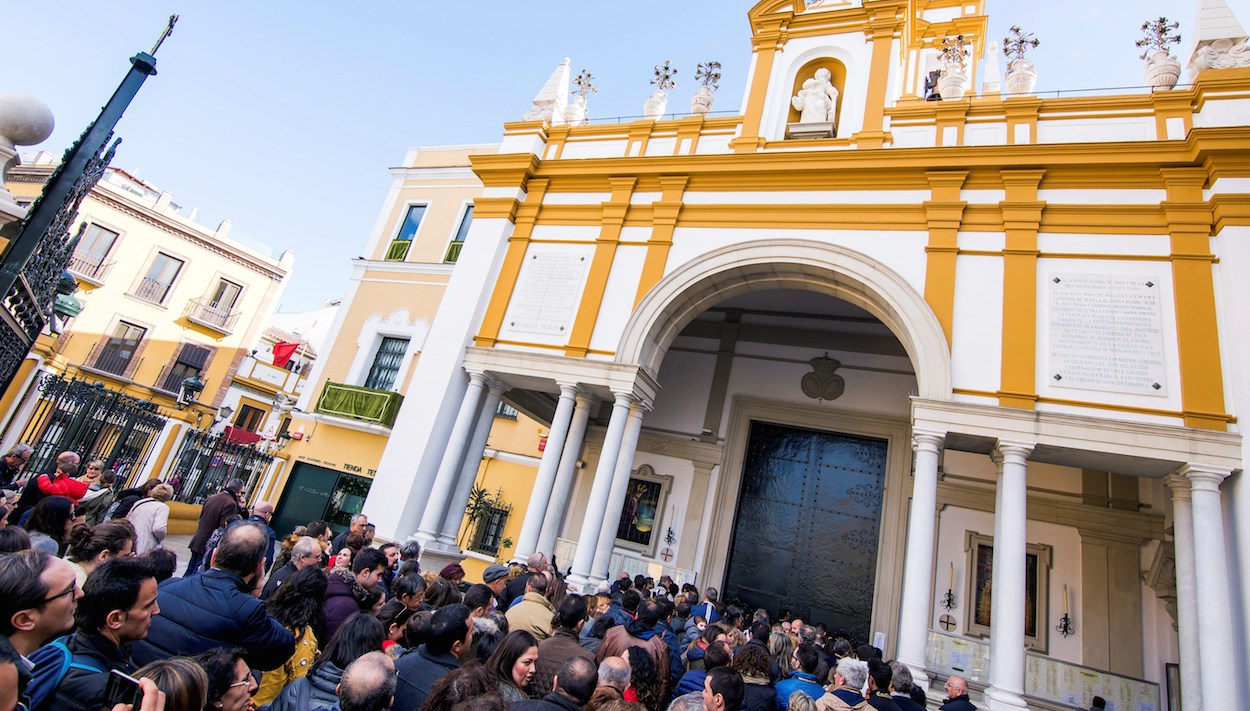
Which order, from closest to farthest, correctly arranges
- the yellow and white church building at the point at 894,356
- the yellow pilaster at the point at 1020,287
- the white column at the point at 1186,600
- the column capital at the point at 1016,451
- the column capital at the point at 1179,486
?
the white column at the point at 1186,600 → the column capital at the point at 1179,486 → the yellow and white church building at the point at 894,356 → the column capital at the point at 1016,451 → the yellow pilaster at the point at 1020,287

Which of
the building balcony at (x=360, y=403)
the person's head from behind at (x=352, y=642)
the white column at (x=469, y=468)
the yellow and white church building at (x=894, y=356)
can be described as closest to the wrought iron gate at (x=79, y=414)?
the yellow and white church building at (x=894, y=356)

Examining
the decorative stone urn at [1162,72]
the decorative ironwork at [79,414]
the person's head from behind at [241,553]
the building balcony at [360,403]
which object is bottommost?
the person's head from behind at [241,553]

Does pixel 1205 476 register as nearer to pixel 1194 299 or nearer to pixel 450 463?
pixel 1194 299

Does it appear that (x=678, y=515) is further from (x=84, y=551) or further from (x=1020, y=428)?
(x=84, y=551)

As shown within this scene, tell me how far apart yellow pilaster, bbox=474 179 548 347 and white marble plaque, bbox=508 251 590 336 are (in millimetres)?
141

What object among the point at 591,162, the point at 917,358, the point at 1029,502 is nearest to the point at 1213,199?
the point at 917,358

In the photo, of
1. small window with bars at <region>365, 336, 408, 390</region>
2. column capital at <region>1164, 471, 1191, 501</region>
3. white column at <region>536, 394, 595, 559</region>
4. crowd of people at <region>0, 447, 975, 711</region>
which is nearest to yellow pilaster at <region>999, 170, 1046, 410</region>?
column capital at <region>1164, 471, 1191, 501</region>

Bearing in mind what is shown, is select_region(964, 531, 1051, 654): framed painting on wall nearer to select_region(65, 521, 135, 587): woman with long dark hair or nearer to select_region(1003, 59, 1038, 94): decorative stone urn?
select_region(1003, 59, 1038, 94): decorative stone urn

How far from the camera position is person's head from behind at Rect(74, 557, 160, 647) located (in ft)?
6.41

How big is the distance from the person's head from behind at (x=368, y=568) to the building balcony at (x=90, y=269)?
23.6 meters

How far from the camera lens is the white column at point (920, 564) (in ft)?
21.9

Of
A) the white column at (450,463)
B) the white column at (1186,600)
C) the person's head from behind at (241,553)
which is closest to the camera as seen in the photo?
the person's head from behind at (241,553)

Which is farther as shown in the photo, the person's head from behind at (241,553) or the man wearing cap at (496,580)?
the man wearing cap at (496,580)

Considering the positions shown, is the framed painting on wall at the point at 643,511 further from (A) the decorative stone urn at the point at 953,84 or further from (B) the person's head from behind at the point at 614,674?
(B) the person's head from behind at the point at 614,674
